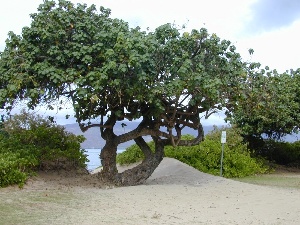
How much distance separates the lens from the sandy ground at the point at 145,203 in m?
7.96

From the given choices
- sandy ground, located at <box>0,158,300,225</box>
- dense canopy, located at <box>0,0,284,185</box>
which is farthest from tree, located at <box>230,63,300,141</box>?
sandy ground, located at <box>0,158,300,225</box>

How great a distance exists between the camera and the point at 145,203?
953 cm

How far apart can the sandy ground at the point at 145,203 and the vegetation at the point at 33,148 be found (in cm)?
38

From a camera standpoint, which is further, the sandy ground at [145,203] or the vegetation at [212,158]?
the vegetation at [212,158]

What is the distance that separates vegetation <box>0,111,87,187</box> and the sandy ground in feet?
1.25

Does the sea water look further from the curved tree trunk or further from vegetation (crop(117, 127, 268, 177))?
vegetation (crop(117, 127, 268, 177))

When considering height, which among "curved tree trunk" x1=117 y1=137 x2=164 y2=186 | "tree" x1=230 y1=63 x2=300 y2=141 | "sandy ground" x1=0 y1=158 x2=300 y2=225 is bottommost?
"sandy ground" x1=0 y1=158 x2=300 y2=225

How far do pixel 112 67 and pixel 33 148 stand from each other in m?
4.03

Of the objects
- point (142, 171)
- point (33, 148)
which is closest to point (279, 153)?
point (142, 171)

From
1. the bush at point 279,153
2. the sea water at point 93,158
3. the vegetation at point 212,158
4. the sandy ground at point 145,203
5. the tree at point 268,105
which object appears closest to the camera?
the sandy ground at point 145,203

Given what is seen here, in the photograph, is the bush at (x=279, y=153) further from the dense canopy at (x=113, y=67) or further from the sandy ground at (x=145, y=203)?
the dense canopy at (x=113, y=67)

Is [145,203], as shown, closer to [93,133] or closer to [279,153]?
[93,133]

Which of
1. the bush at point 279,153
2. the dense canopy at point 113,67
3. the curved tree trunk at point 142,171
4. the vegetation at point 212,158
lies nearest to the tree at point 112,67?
the dense canopy at point 113,67

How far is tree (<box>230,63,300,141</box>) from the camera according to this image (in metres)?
12.3
